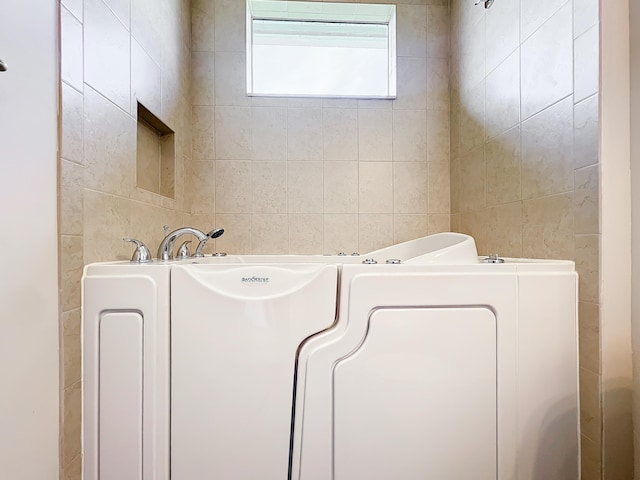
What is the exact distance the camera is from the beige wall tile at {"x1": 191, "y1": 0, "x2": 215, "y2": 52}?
2131 mm

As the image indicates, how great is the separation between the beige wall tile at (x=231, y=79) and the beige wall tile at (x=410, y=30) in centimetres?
92

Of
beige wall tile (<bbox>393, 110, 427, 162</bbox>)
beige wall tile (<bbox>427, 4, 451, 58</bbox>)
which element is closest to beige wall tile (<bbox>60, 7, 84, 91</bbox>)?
beige wall tile (<bbox>393, 110, 427, 162</bbox>)

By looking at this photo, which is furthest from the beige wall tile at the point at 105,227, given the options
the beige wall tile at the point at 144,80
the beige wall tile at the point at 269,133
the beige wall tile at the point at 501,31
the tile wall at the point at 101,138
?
the beige wall tile at the point at 501,31

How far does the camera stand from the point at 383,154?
85.7 inches

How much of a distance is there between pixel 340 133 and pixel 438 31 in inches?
33.7

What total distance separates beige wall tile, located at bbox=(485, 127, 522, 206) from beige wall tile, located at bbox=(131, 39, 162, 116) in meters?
1.51

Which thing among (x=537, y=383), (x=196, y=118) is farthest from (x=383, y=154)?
(x=537, y=383)

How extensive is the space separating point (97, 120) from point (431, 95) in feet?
5.84

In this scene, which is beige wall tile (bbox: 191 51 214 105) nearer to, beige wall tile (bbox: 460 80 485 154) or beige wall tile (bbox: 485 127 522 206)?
beige wall tile (bbox: 460 80 485 154)

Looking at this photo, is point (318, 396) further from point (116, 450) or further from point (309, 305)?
point (116, 450)

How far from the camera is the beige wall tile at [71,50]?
0.97m

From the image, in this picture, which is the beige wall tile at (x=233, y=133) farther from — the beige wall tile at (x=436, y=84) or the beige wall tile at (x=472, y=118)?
the beige wall tile at (x=472, y=118)

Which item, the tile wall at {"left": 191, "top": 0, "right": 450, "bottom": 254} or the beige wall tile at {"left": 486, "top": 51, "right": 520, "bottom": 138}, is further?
the tile wall at {"left": 191, "top": 0, "right": 450, "bottom": 254}

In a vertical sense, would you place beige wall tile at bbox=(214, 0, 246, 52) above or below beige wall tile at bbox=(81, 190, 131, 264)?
above
